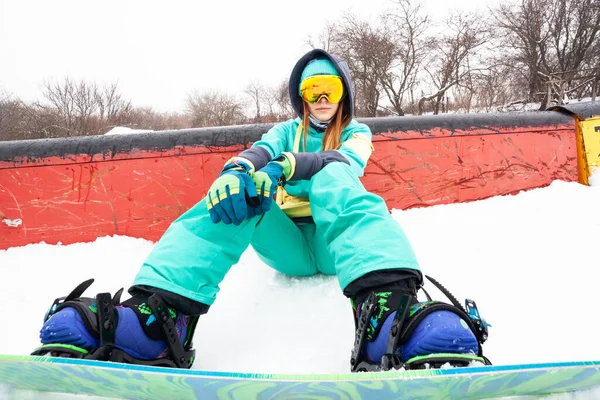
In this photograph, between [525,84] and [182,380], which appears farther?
[525,84]

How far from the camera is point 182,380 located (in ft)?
1.83

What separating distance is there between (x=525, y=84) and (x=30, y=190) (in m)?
22.7

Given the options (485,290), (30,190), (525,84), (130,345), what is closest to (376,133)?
(485,290)

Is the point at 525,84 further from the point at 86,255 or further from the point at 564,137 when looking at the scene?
the point at 86,255

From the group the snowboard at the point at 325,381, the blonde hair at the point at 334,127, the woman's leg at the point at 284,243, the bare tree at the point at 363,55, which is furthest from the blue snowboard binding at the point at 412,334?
the bare tree at the point at 363,55

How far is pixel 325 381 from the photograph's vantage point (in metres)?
0.53

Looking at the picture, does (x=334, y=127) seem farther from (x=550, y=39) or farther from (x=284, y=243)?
(x=550, y=39)

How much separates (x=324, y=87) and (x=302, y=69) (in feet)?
0.67

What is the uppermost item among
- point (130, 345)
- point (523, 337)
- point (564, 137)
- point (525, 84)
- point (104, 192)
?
point (525, 84)

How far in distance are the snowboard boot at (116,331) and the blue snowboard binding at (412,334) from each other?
1.56 feet

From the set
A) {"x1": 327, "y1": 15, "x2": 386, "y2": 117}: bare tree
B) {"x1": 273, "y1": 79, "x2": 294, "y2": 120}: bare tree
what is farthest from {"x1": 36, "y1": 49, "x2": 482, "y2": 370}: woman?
{"x1": 273, "y1": 79, "x2": 294, "y2": 120}: bare tree

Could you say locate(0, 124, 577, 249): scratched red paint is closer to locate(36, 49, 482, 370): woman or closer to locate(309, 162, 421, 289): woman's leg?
locate(36, 49, 482, 370): woman

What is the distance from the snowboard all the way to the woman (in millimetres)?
131

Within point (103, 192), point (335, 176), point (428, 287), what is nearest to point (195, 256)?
point (335, 176)
